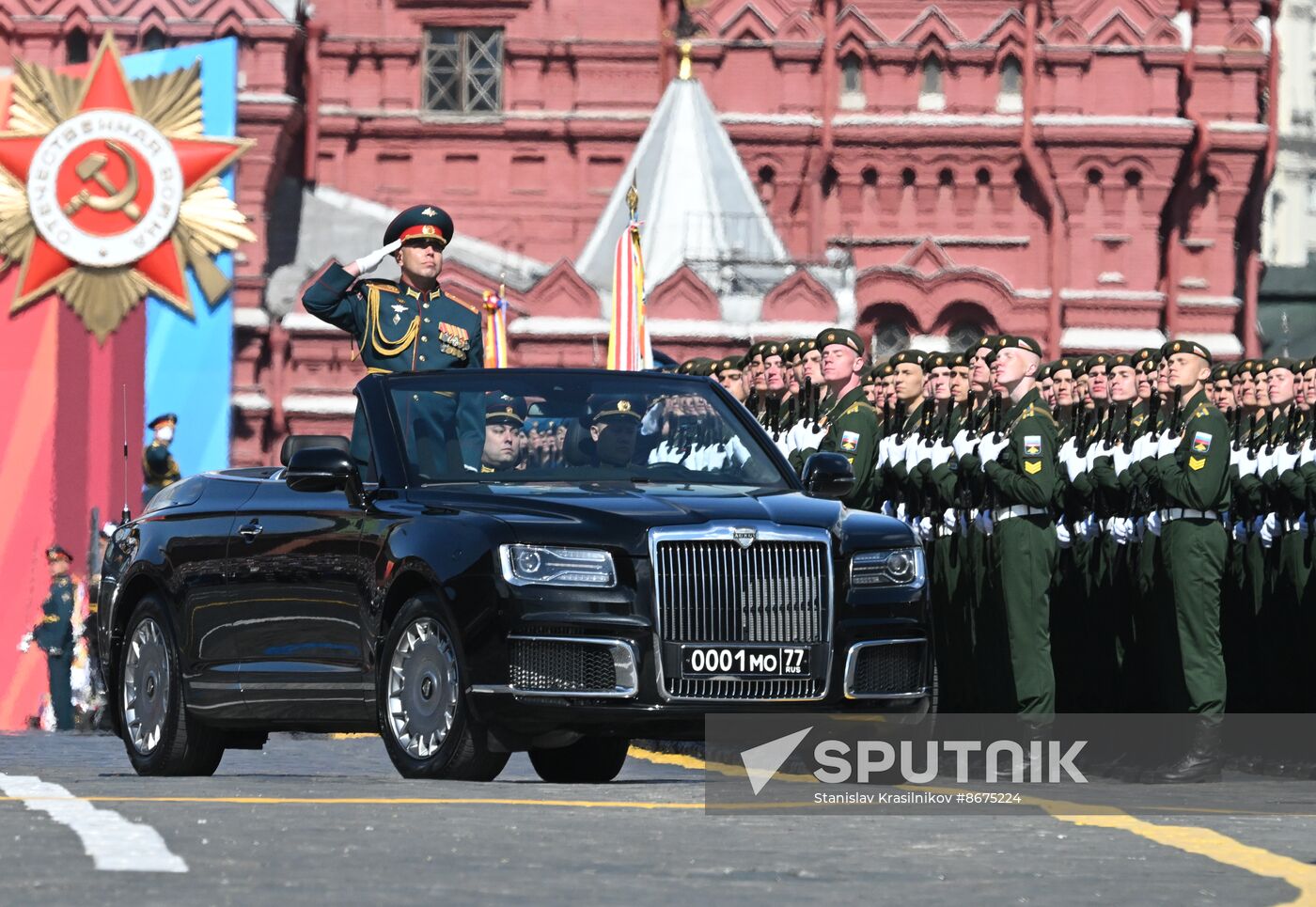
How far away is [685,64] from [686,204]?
2525 millimetres

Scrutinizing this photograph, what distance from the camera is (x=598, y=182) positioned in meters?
47.9

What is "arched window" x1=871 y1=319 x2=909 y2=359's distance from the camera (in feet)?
155

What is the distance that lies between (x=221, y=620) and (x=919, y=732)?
3.21 m

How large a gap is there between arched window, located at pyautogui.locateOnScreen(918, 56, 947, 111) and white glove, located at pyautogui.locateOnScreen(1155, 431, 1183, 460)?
33787 mm

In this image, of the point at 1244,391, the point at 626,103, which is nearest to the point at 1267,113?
the point at 626,103

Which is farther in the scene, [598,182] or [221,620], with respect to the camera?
[598,182]

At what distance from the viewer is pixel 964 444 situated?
15.8m

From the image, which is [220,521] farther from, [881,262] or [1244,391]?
[881,262]

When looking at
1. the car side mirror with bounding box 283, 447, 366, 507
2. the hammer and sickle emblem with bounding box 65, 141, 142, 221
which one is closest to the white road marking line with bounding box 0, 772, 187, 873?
the car side mirror with bounding box 283, 447, 366, 507

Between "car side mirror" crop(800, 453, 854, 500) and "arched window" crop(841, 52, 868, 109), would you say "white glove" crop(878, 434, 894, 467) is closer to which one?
"car side mirror" crop(800, 453, 854, 500)

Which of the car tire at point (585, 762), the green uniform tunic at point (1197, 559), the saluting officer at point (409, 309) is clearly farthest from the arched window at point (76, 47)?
the car tire at point (585, 762)

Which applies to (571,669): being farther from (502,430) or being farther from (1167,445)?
(1167,445)

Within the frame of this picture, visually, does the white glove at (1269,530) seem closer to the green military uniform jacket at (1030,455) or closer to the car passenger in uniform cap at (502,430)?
the green military uniform jacket at (1030,455)

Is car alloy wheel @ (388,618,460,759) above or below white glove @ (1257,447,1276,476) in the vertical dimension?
below
